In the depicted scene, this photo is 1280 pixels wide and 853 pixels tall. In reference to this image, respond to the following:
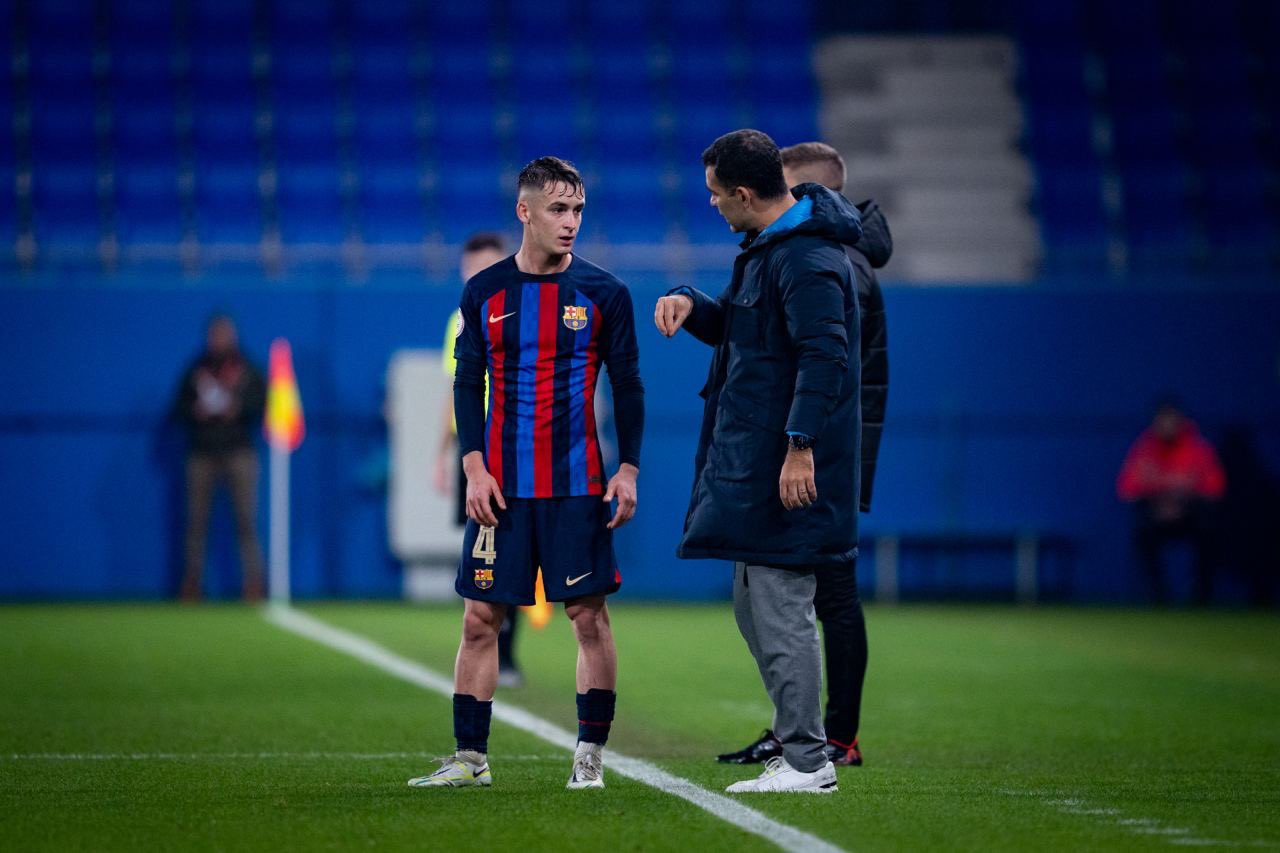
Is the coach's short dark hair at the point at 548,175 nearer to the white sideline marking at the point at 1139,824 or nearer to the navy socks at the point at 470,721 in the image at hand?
the navy socks at the point at 470,721

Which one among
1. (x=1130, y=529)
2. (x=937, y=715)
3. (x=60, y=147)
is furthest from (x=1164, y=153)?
(x=937, y=715)

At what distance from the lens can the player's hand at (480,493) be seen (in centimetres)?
551

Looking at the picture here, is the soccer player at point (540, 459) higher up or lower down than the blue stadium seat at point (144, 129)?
lower down

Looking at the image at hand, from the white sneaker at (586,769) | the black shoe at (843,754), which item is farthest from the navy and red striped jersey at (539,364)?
the black shoe at (843,754)

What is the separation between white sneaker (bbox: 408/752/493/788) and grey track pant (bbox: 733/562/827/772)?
885mm

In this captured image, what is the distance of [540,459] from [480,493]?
210 millimetres

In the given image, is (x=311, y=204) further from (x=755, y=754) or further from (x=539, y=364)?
(x=539, y=364)

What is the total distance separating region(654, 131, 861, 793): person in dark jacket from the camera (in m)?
5.41

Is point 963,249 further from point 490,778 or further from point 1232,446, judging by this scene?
point 490,778

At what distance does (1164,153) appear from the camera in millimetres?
18828

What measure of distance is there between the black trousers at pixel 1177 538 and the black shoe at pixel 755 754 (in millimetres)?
10416

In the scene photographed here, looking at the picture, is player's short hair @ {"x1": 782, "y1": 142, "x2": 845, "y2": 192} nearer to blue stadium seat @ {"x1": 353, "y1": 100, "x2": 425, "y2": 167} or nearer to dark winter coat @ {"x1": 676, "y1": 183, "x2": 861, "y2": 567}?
dark winter coat @ {"x1": 676, "y1": 183, "x2": 861, "y2": 567}

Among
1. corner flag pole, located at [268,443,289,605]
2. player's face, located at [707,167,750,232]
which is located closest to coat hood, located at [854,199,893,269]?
player's face, located at [707,167,750,232]

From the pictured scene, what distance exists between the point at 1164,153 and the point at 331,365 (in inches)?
334
